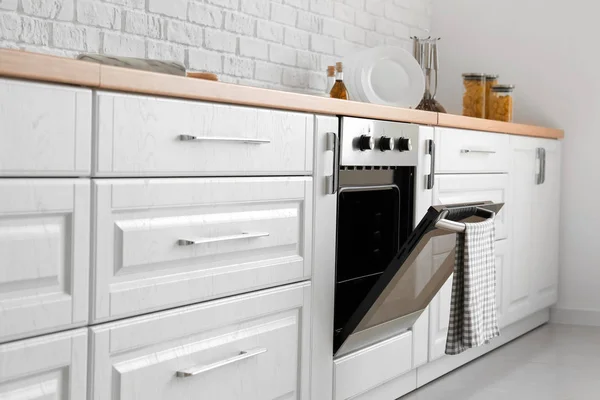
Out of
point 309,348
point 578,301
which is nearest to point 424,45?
point 578,301

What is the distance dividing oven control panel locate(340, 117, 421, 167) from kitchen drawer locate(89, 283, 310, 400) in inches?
16.1

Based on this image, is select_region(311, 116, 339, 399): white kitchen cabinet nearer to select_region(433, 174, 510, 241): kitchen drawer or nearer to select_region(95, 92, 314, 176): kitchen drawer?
select_region(95, 92, 314, 176): kitchen drawer

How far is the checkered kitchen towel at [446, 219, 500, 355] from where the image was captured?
7.19 feet

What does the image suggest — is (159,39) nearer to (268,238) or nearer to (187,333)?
(268,238)

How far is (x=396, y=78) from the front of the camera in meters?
2.93

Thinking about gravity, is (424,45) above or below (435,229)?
above

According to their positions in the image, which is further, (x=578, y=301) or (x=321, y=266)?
(x=578, y=301)

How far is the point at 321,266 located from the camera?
2.08m

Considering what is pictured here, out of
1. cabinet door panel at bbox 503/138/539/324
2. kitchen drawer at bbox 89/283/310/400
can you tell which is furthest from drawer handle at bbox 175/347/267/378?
cabinet door panel at bbox 503/138/539/324

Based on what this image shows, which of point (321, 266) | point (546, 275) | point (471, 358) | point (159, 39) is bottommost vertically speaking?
point (471, 358)

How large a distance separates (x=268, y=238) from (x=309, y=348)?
355mm

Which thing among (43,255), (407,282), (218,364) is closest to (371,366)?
(407,282)

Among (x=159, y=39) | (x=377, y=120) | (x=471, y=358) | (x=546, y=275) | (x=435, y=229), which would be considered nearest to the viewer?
(x=435, y=229)

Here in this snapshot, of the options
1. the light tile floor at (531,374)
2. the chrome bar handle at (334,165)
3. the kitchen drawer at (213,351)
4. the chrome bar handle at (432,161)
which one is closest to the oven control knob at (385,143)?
the chrome bar handle at (334,165)
